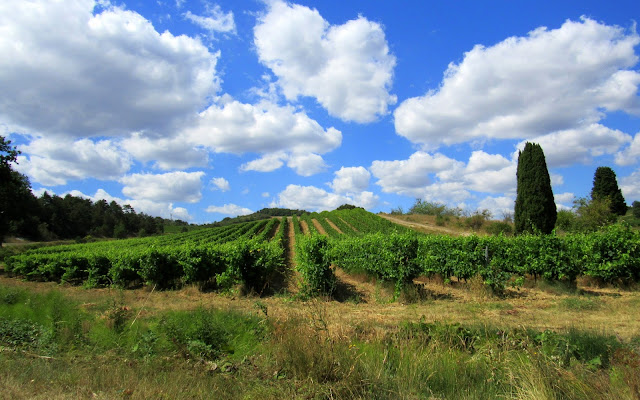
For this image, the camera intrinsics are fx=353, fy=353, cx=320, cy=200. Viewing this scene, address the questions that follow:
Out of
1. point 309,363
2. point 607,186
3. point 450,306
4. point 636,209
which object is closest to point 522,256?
point 450,306

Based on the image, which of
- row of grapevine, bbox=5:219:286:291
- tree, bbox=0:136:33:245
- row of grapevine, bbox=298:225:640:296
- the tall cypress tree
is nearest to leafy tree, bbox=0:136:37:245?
tree, bbox=0:136:33:245

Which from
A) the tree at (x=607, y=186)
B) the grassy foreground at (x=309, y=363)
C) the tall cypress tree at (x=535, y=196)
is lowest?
the grassy foreground at (x=309, y=363)

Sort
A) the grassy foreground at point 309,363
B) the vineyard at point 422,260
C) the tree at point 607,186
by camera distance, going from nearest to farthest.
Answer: the grassy foreground at point 309,363, the vineyard at point 422,260, the tree at point 607,186

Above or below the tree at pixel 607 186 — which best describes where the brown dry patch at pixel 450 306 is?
below

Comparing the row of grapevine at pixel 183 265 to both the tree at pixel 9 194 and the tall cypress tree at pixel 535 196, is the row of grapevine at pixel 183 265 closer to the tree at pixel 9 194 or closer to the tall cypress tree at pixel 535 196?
the tree at pixel 9 194

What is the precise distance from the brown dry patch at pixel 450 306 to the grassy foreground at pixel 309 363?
123 cm

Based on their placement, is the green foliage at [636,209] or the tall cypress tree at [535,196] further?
the green foliage at [636,209]

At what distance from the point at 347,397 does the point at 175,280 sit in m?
15.1

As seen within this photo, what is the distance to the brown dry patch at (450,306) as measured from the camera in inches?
333

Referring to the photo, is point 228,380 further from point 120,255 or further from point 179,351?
point 120,255

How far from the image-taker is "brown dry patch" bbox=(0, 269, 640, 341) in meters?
8.45

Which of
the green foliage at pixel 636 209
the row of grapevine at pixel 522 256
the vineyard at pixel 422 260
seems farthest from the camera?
the green foliage at pixel 636 209

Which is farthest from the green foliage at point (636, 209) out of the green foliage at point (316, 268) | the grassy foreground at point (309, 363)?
the grassy foreground at point (309, 363)

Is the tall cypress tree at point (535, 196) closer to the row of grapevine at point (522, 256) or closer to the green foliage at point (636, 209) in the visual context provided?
the row of grapevine at point (522, 256)
